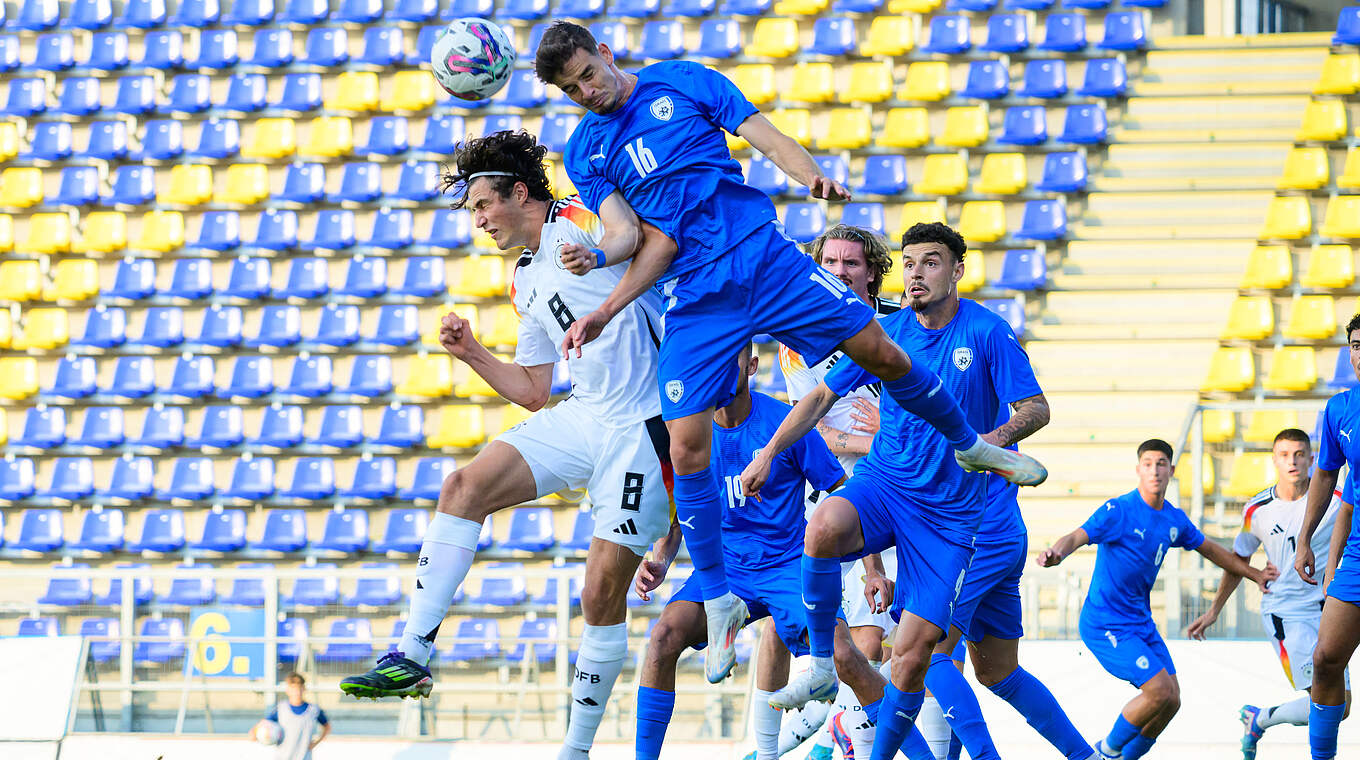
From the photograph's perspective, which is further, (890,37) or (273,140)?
→ (273,140)

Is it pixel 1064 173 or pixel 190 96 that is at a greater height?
pixel 190 96

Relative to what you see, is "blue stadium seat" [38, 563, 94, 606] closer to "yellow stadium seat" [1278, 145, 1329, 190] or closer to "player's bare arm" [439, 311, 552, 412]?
Answer: "player's bare arm" [439, 311, 552, 412]

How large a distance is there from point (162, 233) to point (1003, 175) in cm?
855

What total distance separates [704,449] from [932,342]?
1112mm

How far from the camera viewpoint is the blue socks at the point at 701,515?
472 cm

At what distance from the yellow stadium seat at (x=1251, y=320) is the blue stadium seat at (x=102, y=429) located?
10.4 metres

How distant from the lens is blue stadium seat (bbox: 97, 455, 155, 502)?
44.2 feet

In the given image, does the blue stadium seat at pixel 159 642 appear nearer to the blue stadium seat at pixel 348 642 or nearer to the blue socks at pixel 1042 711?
the blue stadium seat at pixel 348 642

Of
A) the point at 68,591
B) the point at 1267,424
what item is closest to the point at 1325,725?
the point at 1267,424

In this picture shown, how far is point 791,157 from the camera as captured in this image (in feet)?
14.8

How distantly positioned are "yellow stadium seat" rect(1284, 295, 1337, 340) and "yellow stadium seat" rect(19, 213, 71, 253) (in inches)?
474

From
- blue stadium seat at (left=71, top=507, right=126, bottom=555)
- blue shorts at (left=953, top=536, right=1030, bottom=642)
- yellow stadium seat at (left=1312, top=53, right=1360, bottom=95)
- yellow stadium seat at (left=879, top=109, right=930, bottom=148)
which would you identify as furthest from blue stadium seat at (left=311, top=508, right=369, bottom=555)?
yellow stadium seat at (left=1312, top=53, right=1360, bottom=95)

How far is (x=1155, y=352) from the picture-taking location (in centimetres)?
1280

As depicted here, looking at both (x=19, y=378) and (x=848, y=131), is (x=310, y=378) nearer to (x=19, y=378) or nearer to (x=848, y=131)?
(x=19, y=378)
